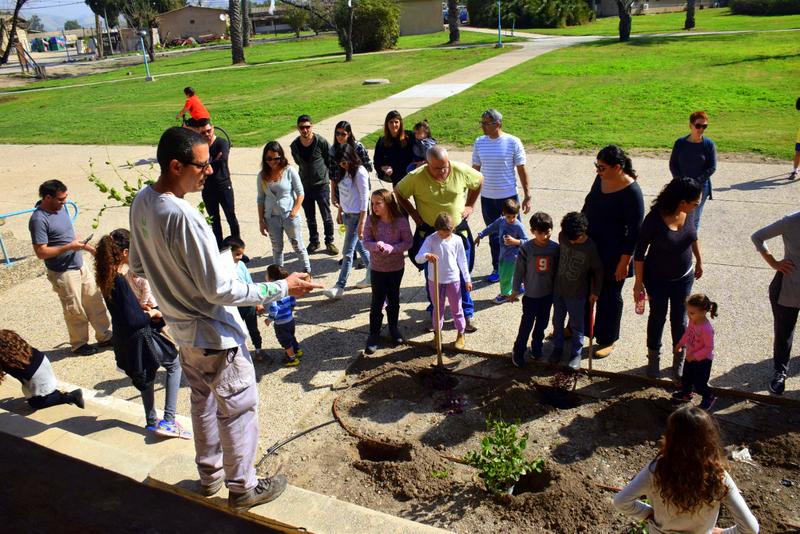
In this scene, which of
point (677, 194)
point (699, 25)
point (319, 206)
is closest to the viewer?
point (677, 194)

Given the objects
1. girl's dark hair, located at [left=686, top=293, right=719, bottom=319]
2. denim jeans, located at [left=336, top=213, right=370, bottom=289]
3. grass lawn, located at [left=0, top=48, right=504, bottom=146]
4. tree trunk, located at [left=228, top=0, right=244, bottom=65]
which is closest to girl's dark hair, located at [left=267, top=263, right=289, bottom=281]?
denim jeans, located at [left=336, top=213, right=370, bottom=289]

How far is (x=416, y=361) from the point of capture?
580 centimetres

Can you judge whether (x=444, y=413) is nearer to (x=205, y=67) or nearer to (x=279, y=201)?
(x=279, y=201)

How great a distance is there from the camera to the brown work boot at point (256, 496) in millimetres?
3338

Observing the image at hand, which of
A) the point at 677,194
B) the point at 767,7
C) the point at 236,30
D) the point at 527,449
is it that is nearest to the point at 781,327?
the point at 677,194

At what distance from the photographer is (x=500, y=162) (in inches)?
276

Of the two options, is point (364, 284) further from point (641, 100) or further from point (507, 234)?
point (641, 100)

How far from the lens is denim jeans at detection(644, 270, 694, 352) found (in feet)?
16.5

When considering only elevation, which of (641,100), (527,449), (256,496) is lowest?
(527,449)

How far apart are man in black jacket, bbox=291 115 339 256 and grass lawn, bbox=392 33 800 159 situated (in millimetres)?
6037

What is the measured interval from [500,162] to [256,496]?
4.76m

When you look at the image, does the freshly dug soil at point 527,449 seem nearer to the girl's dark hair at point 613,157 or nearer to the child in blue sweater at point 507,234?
the child in blue sweater at point 507,234

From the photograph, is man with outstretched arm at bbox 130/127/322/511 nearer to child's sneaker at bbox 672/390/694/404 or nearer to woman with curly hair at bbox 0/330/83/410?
woman with curly hair at bbox 0/330/83/410

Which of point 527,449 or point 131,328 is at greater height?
point 131,328
